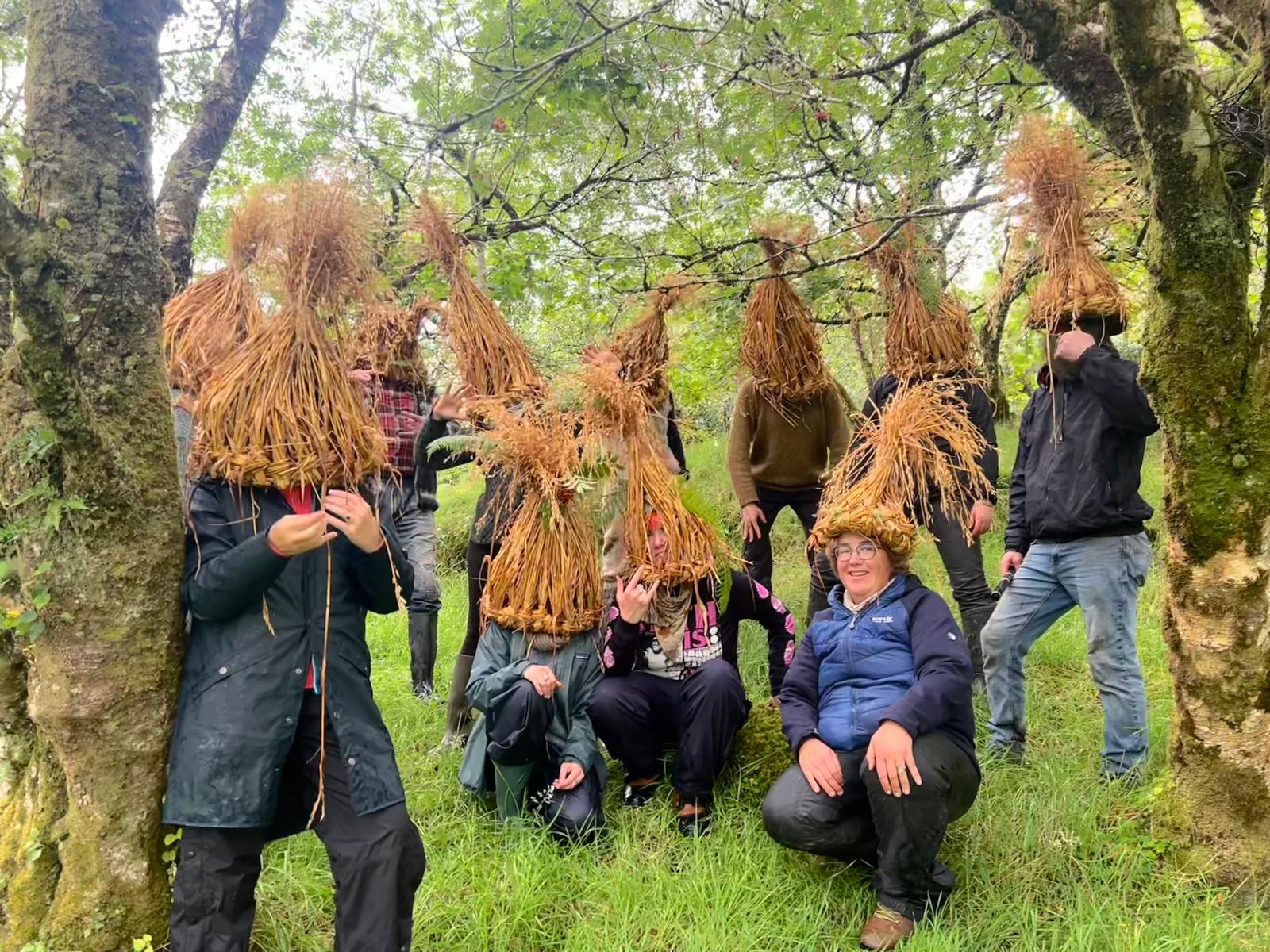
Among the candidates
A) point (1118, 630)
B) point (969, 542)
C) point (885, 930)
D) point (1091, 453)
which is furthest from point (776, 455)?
point (885, 930)

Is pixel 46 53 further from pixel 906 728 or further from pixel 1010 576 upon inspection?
pixel 1010 576

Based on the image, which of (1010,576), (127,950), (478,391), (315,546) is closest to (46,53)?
(315,546)

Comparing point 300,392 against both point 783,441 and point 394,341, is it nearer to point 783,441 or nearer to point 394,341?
point 394,341

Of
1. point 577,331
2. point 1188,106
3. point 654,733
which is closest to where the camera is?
point 1188,106

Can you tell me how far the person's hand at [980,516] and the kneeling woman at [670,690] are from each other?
1.14 meters

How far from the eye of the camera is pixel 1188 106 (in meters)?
2.02

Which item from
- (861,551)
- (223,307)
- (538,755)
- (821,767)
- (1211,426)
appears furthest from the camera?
(538,755)

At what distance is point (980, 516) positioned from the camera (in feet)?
10.8

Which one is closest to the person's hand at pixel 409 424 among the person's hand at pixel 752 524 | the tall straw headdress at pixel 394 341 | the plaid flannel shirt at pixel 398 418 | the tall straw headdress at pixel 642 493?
the plaid flannel shirt at pixel 398 418

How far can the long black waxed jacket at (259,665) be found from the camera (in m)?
1.75

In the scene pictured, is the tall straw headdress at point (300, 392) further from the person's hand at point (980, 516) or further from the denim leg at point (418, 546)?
the person's hand at point (980, 516)

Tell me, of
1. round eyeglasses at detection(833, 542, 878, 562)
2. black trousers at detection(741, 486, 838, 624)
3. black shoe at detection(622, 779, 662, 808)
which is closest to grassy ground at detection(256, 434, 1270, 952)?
black shoe at detection(622, 779, 662, 808)

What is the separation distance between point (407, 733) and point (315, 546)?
7.34 feet

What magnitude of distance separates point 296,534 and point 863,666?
6.07 ft
